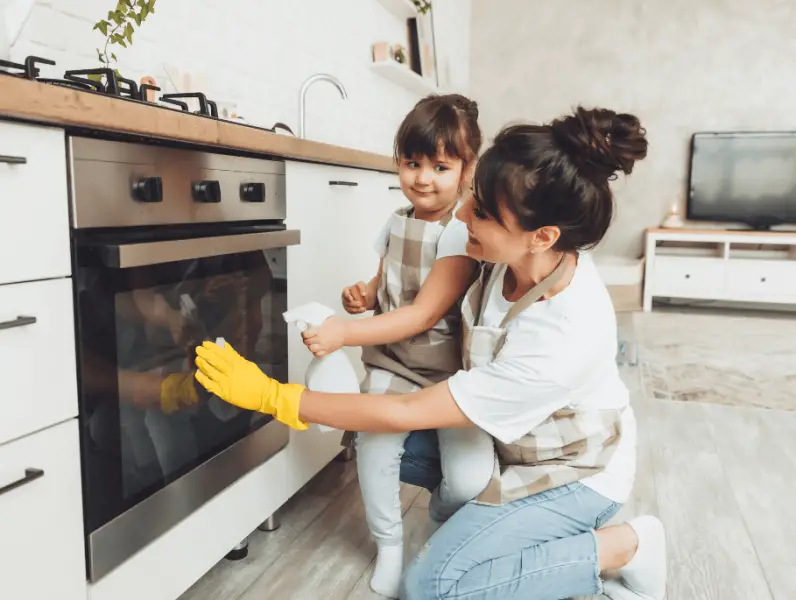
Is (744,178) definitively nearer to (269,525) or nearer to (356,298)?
(356,298)

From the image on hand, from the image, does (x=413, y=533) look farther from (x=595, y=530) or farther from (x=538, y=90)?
(x=538, y=90)

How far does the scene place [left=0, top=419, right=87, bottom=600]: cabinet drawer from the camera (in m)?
0.81

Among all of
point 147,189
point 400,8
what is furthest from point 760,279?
point 147,189

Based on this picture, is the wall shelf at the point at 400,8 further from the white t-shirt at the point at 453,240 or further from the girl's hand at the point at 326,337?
the girl's hand at the point at 326,337

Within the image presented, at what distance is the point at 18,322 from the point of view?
0.79 metres

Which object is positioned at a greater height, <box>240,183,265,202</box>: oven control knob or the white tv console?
<box>240,183,265,202</box>: oven control knob

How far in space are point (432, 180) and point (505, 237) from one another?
289 mm

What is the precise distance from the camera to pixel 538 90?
5156mm

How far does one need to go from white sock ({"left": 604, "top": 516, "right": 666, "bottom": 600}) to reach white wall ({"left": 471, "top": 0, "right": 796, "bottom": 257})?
12.6 ft

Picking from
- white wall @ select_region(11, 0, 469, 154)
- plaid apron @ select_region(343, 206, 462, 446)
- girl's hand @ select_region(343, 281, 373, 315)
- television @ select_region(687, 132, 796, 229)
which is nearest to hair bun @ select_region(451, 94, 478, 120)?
plaid apron @ select_region(343, 206, 462, 446)

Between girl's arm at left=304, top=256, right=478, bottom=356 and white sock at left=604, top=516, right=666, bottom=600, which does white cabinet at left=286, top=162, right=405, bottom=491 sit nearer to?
girl's arm at left=304, top=256, right=478, bottom=356

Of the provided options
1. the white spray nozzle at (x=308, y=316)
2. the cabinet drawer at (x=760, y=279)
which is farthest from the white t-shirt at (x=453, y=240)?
the cabinet drawer at (x=760, y=279)

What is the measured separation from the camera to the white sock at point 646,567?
49.6 inches

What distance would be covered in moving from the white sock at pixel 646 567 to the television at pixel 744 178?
13.5 ft
